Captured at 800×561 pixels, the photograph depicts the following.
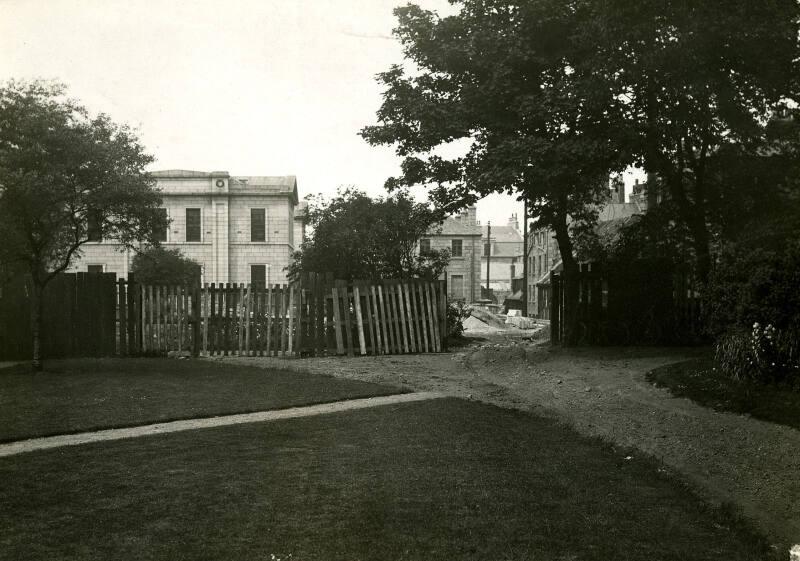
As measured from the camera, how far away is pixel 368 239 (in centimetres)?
2094

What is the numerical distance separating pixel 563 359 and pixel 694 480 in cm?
980

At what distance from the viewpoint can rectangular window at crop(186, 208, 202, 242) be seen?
157 ft

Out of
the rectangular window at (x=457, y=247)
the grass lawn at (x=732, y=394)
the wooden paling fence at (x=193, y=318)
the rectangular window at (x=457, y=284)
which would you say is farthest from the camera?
the rectangular window at (x=457, y=284)

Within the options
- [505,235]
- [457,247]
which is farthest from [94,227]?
[505,235]

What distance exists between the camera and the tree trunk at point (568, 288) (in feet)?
61.7

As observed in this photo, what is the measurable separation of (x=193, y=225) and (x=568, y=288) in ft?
111

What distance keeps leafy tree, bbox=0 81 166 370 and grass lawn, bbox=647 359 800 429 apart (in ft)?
32.5

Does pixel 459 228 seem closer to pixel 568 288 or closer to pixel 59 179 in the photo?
pixel 568 288

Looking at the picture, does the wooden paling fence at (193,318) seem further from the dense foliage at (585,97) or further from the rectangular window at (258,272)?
the rectangular window at (258,272)

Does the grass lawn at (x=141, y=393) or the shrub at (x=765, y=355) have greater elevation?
the shrub at (x=765, y=355)

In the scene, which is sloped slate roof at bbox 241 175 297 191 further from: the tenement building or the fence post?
the fence post

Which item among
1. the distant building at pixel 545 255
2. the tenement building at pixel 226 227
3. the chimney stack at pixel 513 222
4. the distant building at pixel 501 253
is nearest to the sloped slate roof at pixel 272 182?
the tenement building at pixel 226 227

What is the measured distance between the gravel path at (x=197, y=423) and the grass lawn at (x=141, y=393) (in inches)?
8.2

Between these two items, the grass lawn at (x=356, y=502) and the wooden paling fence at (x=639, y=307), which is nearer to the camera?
the grass lawn at (x=356, y=502)
